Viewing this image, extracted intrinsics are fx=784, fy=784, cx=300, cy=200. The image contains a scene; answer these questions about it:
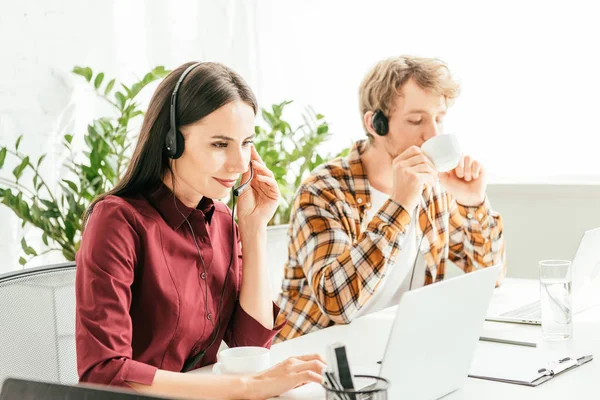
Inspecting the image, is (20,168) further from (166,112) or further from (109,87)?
(166,112)

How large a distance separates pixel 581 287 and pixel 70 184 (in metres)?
1.67

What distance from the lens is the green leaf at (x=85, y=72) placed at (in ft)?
8.99

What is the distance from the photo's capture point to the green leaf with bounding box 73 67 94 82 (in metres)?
2.74

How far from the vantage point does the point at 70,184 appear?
263cm

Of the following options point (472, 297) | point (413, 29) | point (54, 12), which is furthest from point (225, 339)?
point (413, 29)

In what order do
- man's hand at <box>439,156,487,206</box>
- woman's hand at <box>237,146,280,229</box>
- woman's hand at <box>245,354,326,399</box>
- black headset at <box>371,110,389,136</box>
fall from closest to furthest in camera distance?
woman's hand at <box>245,354,326,399</box> → woman's hand at <box>237,146,280,229</box> → black headset at <box>371,110,389,136</box> → man's hand at <box>439,156,487,206</box>

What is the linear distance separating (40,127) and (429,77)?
4.84 ft

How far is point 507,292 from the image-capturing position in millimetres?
2000

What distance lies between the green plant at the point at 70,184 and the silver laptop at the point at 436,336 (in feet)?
5.41

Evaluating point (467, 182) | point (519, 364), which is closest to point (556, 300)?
point (519, 364)

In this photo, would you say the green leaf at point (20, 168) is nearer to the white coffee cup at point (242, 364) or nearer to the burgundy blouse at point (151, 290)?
the burgundy blouse at point (151, 290)

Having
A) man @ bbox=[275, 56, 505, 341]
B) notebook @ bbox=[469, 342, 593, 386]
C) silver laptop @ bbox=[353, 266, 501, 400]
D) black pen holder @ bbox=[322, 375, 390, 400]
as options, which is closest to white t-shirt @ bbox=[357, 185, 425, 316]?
man @ bbox=[275, 56, 505, 341]

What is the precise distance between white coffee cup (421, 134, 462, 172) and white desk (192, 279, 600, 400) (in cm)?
36

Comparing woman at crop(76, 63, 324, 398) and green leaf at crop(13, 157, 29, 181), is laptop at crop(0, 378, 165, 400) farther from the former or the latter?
green leaf at crop(13, 157, 29, 181)
